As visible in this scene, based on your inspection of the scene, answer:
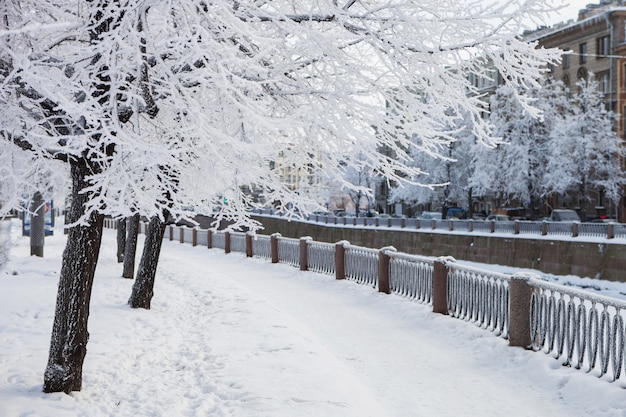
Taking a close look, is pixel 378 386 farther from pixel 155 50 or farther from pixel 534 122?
pixel 534 122

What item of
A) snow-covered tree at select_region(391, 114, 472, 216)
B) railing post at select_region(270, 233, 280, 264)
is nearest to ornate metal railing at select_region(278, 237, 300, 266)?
railing post at select_region(270, 233, 280, 264)

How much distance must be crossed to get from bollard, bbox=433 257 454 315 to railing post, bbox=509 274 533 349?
101 inches

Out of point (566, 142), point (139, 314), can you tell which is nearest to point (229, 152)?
point (139, 314)

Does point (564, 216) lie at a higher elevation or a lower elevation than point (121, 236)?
higher

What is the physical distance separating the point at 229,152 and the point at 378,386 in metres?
3.41

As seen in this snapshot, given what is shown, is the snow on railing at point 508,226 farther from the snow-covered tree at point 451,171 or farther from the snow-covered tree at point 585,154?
the snow-covered tree at point 451,171

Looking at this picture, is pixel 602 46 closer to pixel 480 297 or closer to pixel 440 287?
pixel 440 287

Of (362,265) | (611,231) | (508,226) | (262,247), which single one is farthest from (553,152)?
(362,265)

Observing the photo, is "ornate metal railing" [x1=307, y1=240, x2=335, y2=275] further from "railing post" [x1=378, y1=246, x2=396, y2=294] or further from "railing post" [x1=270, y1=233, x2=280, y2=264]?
"railing post" [x1=378, y1=246, x2=396, y2=294]

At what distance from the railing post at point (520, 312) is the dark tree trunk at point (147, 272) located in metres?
6.20

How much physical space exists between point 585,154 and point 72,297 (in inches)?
1595

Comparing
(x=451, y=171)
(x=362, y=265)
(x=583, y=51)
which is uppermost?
(x=583, y=51)

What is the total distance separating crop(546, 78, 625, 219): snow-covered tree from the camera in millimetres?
40531

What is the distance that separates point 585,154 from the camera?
40.7 meters
